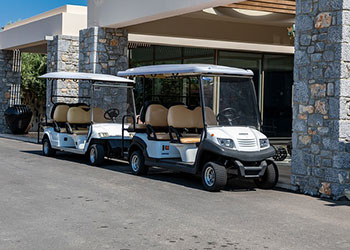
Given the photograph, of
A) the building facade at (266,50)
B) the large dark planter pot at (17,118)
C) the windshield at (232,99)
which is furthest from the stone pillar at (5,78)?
the windshield at (232,99)

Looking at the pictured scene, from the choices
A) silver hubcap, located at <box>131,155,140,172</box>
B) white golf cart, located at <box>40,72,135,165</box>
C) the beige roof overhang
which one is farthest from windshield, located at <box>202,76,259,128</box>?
the beige roof overhang

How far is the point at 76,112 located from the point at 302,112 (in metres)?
6.41

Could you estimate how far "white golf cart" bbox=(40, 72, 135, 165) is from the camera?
12.8 meters

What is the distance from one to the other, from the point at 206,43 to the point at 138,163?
408 inches

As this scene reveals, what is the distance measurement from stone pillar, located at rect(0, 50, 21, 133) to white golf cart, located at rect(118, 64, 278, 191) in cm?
1417

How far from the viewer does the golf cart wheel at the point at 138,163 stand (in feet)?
36.6

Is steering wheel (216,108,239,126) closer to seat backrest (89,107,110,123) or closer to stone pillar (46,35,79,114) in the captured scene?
seat backrest (89,107,110,123)

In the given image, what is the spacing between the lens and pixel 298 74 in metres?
9.65

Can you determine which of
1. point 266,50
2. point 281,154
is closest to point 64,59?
point 266,50

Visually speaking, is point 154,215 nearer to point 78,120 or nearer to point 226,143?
point 226,143

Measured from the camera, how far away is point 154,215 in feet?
23.9

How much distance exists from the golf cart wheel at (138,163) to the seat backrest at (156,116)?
63 centimetres

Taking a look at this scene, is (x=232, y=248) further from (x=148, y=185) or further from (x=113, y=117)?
(x=113, y=117)

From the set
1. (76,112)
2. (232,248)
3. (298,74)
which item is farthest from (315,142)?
(76,112)
